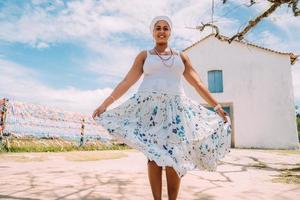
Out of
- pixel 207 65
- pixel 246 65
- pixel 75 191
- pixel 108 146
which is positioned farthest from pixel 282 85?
pixel 75 191

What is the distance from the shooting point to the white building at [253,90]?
1695 centimetres

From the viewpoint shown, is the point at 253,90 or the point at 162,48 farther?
the point at 253,90

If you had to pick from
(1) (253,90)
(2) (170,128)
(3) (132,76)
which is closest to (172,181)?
(2) (170,128)

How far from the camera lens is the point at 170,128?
284 centimetres

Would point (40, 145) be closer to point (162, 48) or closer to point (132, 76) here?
point (132, 76)

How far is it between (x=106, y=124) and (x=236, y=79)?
16.5m

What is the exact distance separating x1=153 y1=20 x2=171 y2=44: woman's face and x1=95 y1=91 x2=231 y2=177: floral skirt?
0.58 meters

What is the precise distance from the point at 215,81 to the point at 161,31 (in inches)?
631

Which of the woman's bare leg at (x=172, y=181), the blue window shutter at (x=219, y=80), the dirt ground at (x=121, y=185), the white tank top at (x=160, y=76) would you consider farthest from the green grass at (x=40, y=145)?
the blue window shutter at (x=219, y=80)

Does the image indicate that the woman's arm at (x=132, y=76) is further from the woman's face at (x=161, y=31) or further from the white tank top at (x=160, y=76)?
the woman's face at (x=161, y=31)

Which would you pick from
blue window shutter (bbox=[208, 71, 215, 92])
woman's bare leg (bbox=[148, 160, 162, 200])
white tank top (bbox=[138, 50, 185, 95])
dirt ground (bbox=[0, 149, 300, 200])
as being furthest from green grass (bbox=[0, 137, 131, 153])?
blue window shutter (bbox=[208, 71, 215, 92])

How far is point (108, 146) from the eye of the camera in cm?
1264

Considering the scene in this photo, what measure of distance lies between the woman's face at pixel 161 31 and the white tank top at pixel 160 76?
20 cm

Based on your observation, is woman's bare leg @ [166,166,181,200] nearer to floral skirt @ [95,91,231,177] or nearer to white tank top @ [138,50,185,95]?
floral skirt @ [95,91,231,177]
